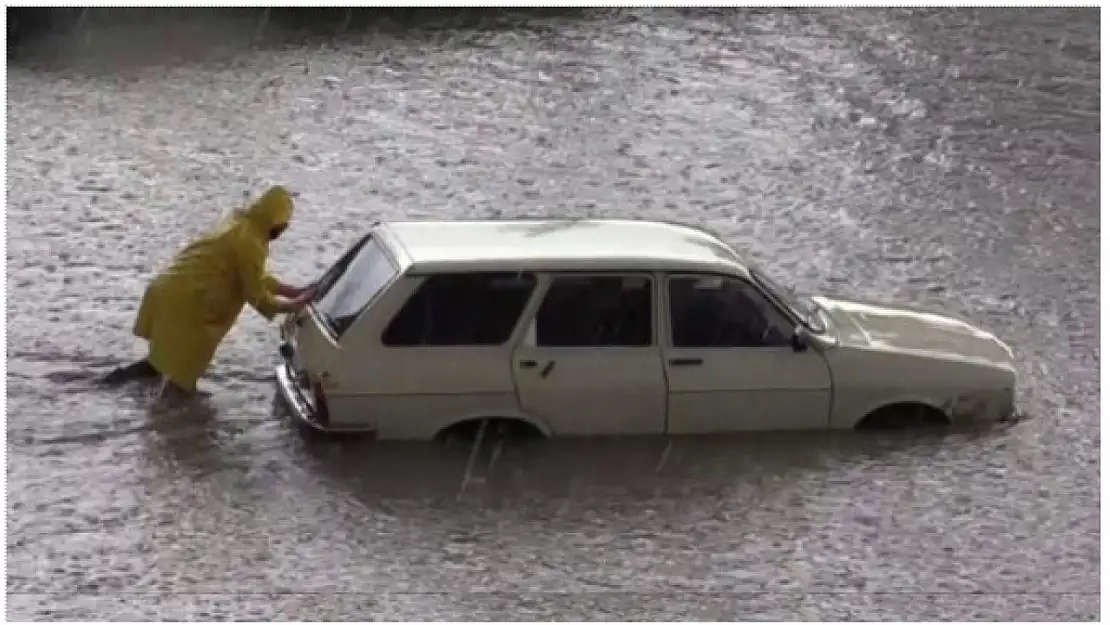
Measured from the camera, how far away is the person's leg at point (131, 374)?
11.3 m

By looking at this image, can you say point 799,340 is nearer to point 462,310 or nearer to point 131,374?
point 462,310

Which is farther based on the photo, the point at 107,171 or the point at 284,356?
the point at 107,171

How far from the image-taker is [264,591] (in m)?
8.88

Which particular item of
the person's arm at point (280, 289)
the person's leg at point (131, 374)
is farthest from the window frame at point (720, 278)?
the person's leg at point (131, 374)

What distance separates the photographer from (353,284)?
34.2 ft

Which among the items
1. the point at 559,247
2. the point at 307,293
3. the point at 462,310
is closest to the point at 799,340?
the point at 559,247

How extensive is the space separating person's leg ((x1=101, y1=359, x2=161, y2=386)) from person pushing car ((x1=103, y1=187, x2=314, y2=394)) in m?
0.38

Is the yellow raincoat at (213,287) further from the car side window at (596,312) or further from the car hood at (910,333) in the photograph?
the car hood at (910,333)

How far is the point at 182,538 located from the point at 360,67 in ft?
34.3

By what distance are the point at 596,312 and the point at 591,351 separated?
0.74 ft

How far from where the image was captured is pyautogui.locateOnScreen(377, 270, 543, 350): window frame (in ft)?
32.8

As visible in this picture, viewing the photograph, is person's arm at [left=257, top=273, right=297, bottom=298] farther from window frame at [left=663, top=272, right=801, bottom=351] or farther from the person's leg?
window frame at [left=663, top=272, right=801, bottom=351]

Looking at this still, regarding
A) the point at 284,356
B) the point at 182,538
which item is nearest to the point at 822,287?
the point at 284,356

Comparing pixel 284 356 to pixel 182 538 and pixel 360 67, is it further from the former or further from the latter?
pixel 360 67
